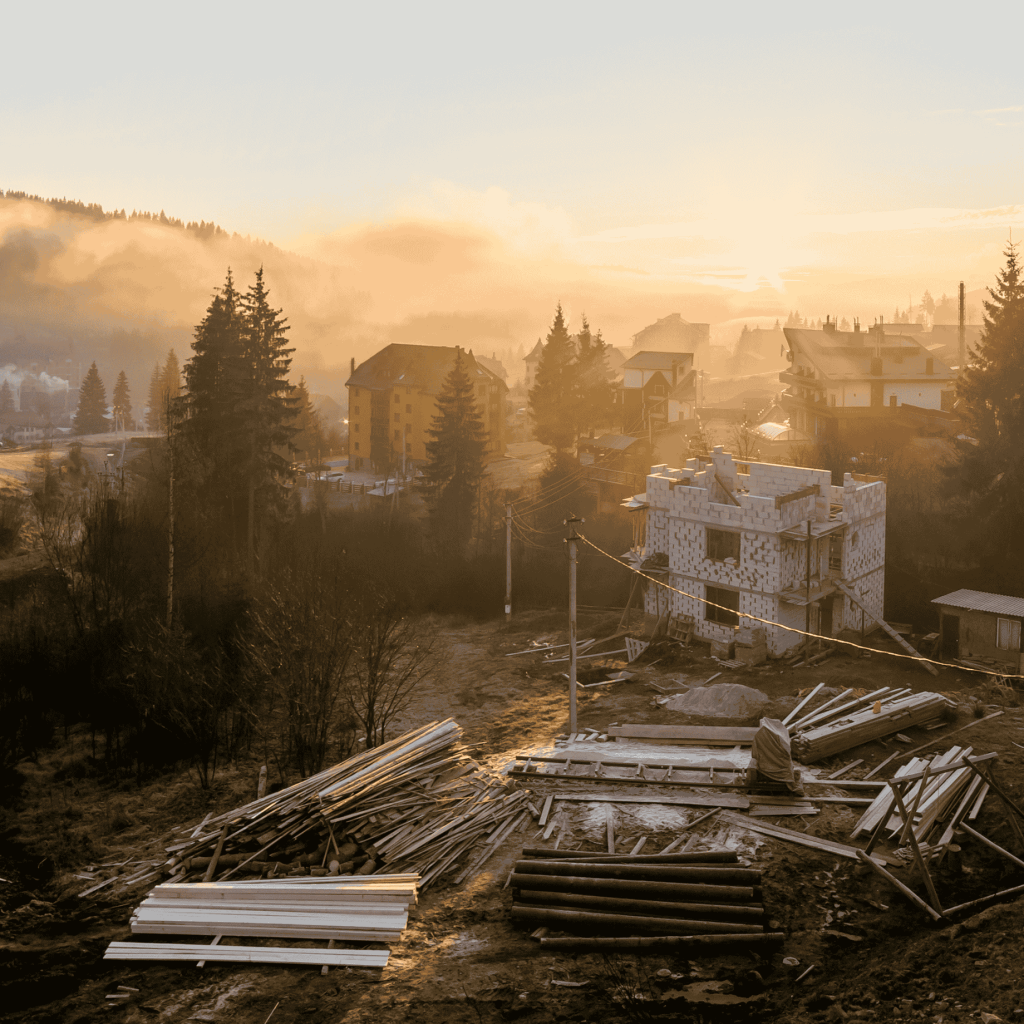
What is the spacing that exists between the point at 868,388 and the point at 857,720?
52.9 metres

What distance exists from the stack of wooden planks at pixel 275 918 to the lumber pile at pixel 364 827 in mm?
→ 894

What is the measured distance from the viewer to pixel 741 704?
24203 mm

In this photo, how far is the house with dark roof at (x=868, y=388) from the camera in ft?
210

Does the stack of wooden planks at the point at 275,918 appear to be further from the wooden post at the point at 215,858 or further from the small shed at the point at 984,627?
the small shed at the point at 984,627

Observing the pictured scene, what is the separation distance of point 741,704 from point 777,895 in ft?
34.6

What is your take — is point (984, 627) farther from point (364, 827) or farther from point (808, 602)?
point (364, 827)

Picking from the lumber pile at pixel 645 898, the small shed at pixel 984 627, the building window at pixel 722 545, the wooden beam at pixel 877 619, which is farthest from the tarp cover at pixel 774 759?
the wooden beam at pixel 877 619

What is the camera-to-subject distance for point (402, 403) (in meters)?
86.5

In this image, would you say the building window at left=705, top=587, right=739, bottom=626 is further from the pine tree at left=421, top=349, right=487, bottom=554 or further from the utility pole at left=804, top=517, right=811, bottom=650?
the pine tree at left=421, top=349, right=487, bottom=554

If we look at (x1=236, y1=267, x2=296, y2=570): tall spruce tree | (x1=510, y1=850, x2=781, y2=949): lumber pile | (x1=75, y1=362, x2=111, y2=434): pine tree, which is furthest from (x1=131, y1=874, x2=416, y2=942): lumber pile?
(x1=75, y1=362, x2=111, y2=434): pine tree

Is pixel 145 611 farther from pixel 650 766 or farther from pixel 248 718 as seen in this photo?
pixel 650 766

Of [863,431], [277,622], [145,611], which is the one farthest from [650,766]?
[863,431]

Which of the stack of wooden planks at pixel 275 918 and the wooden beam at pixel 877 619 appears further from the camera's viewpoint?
the wooden beam at pixel 877 619

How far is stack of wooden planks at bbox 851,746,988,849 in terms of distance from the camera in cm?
1514
